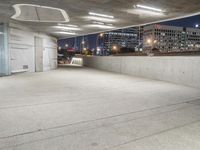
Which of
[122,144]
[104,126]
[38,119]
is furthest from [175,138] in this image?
[38,119]

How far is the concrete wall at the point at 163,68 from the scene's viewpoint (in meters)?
8.70

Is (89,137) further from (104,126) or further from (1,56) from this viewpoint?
(1,56)

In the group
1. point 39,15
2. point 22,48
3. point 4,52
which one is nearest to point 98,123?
point 39,15

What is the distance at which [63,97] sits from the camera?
240 inches

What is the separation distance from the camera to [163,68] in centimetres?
1058

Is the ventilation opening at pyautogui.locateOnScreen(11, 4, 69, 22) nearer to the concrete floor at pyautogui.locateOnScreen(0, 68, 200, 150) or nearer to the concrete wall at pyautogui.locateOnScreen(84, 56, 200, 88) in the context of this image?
the concrete floor at pyautogui.locateOnScreen(0, 68, 200, 150)

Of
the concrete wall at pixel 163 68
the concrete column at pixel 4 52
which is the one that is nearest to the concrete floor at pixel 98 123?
the concrete wall at pixel 163 68

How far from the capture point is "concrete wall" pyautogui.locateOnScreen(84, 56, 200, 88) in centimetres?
870

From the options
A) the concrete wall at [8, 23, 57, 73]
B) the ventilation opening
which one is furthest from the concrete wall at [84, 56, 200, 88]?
the concrete wall at [8, 23, 57, 73]

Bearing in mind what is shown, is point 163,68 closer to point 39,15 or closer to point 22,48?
point 39,15

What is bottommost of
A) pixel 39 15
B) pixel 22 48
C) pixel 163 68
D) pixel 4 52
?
pixel 163 68

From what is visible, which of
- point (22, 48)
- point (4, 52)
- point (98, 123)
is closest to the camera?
point (98, 123)

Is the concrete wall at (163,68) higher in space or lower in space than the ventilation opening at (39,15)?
lower

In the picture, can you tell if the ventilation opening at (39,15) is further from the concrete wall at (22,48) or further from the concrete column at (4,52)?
the concrete wall at (22,48)
